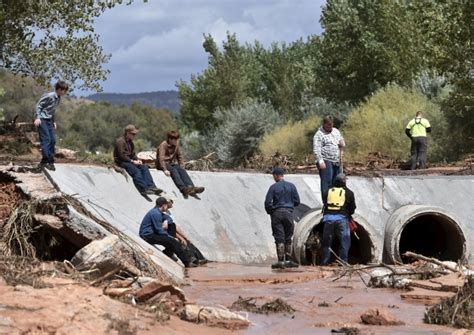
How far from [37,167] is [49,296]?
22.2 feet

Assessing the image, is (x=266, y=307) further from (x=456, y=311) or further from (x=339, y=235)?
(x=339, y=235)

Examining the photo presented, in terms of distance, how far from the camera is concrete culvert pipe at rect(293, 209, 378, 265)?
1745 cm

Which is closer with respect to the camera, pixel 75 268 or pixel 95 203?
pixel 75 268

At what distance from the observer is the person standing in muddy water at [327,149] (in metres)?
17.8

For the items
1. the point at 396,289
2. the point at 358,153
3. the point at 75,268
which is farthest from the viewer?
the point at 358,153

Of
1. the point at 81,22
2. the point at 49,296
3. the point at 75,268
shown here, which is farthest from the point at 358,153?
the point at 49,296

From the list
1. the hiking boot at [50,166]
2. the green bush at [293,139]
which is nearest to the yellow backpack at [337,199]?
the hiking boot at [50,166]

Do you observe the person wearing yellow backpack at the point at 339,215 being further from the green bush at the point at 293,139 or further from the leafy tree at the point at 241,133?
the leafy tree at the point at 241,133

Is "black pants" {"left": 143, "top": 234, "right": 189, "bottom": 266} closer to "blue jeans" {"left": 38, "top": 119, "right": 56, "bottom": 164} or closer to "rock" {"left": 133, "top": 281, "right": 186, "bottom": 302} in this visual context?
"blue jeans" {"left": 38, "top": 119, "right": 56, "bottom": 164}

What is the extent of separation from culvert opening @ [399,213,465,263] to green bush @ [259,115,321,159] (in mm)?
17948

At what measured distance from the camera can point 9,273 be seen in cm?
1031

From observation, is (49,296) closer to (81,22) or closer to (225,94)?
(81,22)

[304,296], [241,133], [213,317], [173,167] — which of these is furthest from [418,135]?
[241,133]

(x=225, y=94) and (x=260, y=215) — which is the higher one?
(x=225, y=94)
